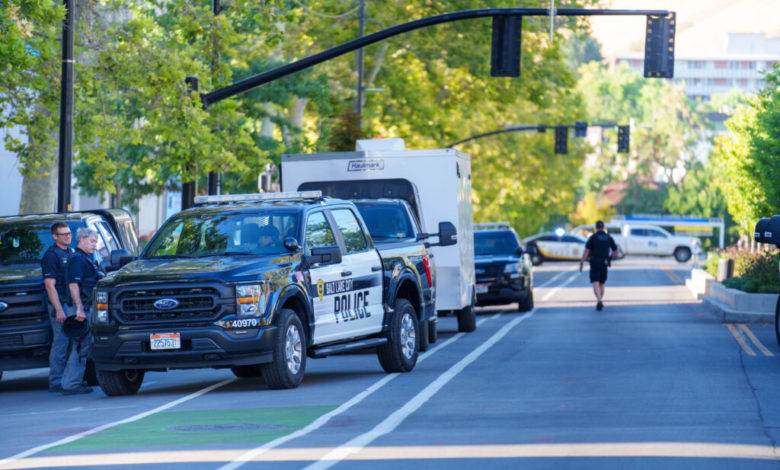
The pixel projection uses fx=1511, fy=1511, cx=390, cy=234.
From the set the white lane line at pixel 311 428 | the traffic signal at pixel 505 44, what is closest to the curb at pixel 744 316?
the traffic signal at pixel 505 44

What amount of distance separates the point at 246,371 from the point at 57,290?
2.50m

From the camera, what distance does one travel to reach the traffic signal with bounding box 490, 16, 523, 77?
24312 millimetres

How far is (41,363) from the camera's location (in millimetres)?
17109

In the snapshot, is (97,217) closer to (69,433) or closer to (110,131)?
(69,433)

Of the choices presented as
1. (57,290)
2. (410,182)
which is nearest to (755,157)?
(410,182)

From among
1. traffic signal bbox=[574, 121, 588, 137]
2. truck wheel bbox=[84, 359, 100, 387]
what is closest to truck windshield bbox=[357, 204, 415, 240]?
truck wheel bbox=[84, 359, 100, 387]

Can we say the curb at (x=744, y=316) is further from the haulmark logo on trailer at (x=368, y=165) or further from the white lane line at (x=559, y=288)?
the white lane line at (x=559, y=288)

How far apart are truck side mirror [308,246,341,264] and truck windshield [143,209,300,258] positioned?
306 millimetres

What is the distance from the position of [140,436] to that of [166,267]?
3362 mm

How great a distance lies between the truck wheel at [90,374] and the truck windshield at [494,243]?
1586 cm

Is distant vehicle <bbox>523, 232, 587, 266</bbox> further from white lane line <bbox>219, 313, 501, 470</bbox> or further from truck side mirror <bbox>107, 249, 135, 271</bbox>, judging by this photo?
truck side mirror <bbox>107, 249, 135, 271</bbox>

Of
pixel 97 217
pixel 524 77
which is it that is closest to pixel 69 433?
pixel 97 217

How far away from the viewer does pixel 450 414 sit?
13047mm

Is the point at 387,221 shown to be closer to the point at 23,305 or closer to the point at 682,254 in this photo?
the point at 23,305
